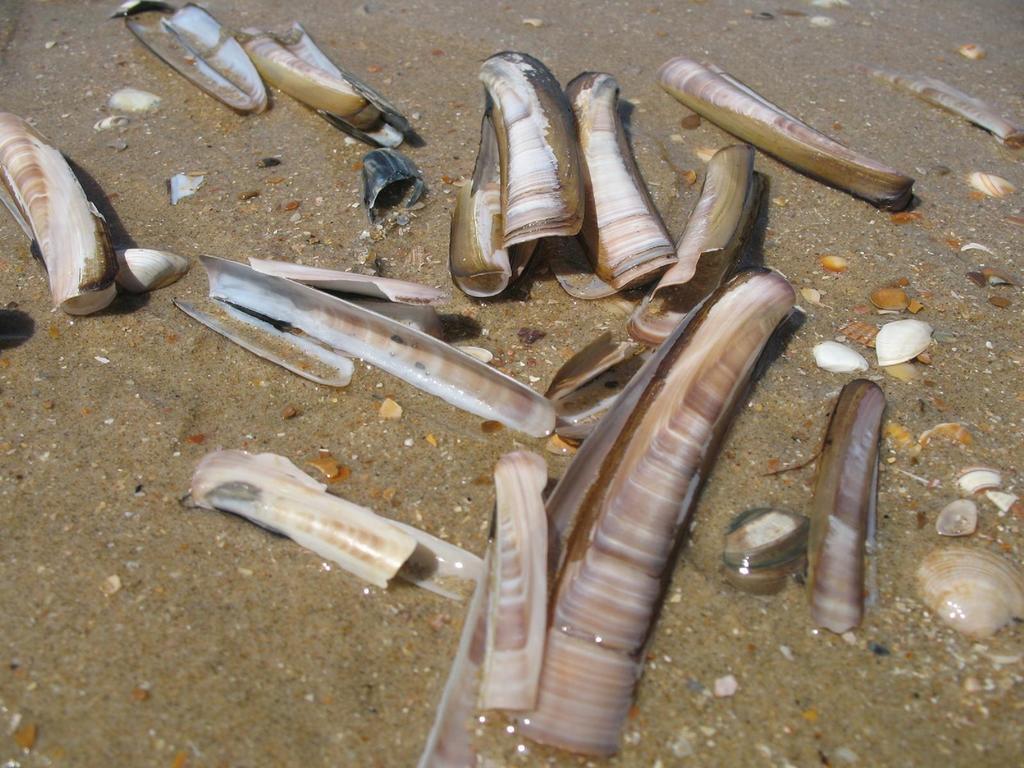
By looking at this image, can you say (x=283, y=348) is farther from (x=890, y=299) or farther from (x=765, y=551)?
(x=890, y=299)

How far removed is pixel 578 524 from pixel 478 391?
0.59m

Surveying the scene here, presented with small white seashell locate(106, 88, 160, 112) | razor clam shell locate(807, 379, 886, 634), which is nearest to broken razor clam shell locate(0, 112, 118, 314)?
small white seashell locate(106, 88, 160, 112)

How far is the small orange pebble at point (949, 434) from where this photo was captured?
7.86 ft

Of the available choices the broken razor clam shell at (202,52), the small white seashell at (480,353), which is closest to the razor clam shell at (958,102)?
the small white seashell at (480,353)

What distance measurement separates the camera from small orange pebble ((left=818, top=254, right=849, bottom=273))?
9.65 feet

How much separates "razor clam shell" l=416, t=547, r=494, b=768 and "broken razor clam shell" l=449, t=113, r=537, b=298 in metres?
1.08

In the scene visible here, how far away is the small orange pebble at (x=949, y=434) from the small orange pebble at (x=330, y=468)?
1.56 m

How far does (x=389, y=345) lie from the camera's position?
8.29 ft

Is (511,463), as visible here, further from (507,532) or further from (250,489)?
(250,489)

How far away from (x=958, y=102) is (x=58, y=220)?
11.6 feet

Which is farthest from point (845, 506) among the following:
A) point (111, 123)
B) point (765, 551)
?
point (111, 123)

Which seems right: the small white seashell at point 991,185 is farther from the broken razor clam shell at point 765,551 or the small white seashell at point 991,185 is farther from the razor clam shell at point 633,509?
the broken razor clam shell at point 765,551

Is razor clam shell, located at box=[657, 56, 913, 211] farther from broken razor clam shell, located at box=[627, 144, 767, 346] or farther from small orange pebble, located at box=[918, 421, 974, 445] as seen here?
small orange pebble, located at box=[918, 421, 974, 445]

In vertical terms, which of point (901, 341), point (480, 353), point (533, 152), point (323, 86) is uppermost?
point (533, 152)
